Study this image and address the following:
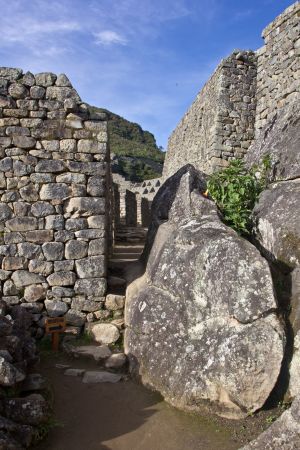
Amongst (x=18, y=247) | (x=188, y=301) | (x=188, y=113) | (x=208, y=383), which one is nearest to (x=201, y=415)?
(x=208, y=383)

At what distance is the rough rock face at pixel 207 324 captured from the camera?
4.68 m

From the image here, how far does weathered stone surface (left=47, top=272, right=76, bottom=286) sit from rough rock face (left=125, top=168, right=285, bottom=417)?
4.04 ft

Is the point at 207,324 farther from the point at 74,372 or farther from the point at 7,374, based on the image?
the point at 7,374

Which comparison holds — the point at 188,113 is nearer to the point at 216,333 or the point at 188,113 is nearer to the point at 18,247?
the point at 18,247

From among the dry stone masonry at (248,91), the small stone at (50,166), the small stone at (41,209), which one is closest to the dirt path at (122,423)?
the small stone at (41,209)

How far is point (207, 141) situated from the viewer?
1202cm

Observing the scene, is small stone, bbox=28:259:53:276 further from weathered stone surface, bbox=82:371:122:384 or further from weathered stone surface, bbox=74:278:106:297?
weathered stone surface, bbox=82:371:122:384

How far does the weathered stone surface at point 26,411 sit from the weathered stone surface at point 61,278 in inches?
108

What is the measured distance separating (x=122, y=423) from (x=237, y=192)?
4172 millimetres

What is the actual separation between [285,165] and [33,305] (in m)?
4.86

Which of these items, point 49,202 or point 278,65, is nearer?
point 49,202

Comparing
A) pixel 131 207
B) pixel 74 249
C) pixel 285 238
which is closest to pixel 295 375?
pixel 285 238

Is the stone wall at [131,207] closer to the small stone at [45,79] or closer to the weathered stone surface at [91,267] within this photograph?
the weathered stone surface at [91,267]

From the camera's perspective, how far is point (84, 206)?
7.01m
